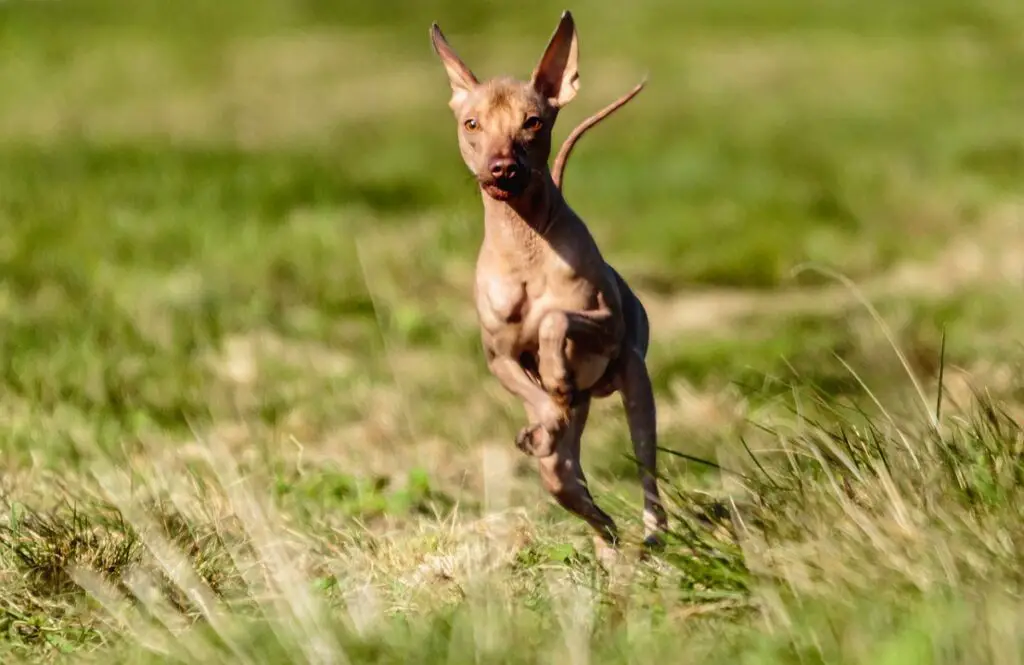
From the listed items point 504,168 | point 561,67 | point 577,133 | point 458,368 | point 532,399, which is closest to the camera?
point 504,168

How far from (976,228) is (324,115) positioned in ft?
23.7

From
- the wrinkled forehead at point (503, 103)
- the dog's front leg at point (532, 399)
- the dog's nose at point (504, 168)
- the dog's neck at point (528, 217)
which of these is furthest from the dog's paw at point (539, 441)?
the wrinkled forehead at point (503, 103)

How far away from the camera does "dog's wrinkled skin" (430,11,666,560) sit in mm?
3943

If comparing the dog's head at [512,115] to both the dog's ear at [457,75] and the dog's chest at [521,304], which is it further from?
the dog's chest at [521,304]

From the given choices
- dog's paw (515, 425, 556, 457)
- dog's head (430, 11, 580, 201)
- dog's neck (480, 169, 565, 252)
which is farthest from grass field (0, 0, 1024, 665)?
dog's head (430, 11, 580, 201)

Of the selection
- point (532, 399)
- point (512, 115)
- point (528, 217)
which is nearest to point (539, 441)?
point (532, 399)

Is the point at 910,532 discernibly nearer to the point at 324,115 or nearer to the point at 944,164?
the point at 944,164

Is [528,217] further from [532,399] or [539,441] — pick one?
[539,441]

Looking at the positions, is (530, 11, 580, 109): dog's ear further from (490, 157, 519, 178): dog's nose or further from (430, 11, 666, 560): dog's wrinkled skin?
(490, 157, 519, 178): dog's nose

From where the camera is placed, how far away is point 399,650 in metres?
3.33

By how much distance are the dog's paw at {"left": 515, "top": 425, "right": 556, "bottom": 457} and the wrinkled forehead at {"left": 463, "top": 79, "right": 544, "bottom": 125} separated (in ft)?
2.37

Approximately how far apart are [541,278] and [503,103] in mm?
429

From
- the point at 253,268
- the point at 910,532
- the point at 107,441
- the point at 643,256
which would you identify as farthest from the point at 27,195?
the point at 910,532

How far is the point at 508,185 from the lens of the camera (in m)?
3.88
